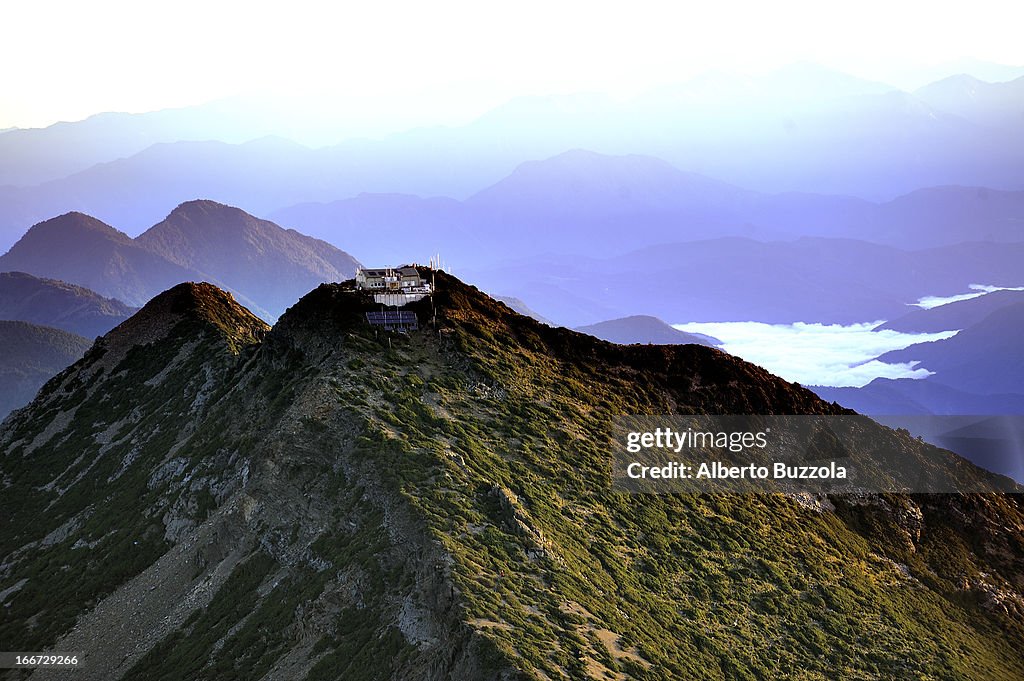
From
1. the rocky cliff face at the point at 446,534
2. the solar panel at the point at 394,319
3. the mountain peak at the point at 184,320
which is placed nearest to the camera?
the rocky cliff face at the point at 446,534

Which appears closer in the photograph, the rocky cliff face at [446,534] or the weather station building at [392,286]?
the rocky cliff face at [446,534]

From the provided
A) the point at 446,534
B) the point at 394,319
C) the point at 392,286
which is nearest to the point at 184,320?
the point at 392,286

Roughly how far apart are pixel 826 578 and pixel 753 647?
18572 millimetres

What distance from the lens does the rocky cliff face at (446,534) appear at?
2702 inches

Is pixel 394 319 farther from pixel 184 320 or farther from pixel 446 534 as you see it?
pixel 184 320

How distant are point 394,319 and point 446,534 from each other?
116 feet

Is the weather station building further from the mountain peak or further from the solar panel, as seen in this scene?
the mountain peak

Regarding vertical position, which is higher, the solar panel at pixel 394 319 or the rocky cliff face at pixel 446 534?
the solar panel at pixel 394 319

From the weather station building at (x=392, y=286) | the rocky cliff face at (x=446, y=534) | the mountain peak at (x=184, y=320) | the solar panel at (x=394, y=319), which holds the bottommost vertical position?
the rocky cliff face at (x=446, y=534)

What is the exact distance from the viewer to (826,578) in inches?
3770

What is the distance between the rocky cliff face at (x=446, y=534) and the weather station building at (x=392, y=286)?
1759mm

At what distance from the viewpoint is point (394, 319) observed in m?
102

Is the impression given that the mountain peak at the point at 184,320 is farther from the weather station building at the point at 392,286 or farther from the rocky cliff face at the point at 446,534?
the weather station building at the point at 392,286

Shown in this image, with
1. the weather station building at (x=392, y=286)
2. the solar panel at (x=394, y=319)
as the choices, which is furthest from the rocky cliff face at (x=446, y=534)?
the weather station building at (x=392, y=286)
